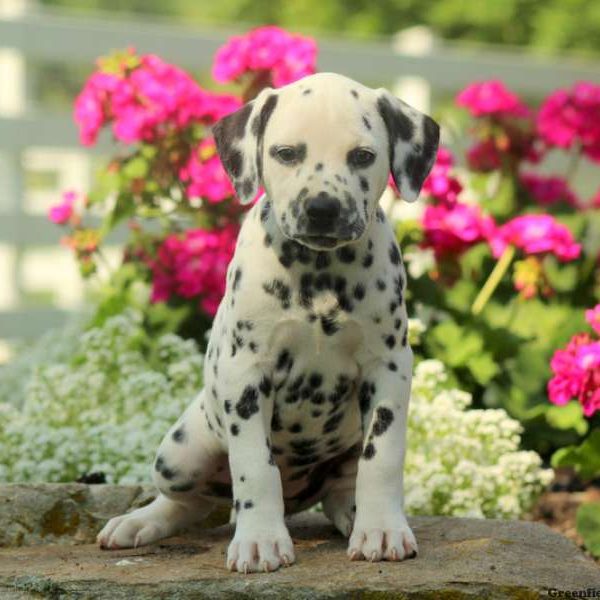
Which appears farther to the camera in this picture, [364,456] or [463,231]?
[463,231]

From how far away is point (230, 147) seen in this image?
3.45 meters

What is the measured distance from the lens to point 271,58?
6484mm

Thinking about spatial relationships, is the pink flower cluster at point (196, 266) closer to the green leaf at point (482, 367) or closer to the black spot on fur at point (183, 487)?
the green leaf at point (482, 367)

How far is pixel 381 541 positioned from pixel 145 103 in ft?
12.3

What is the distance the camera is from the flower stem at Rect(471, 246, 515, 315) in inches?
248

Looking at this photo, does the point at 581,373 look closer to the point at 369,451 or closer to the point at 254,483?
the point at 369,451

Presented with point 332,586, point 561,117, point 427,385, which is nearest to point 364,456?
point 332,586

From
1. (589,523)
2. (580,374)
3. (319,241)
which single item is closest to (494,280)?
(580,374)

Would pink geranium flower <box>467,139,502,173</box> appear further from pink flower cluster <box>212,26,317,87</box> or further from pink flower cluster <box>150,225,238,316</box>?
pink flower cluster <box>150,225,238,316</box>

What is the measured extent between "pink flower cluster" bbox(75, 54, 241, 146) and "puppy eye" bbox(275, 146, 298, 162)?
3266 millimetres

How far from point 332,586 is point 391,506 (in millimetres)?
302

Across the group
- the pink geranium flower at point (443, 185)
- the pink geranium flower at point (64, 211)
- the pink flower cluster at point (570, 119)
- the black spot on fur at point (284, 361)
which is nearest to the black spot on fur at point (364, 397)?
the black spot on fur at point (284, 361)

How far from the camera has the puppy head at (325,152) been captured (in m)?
3.17

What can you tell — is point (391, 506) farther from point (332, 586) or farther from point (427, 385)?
point (427, 385)
